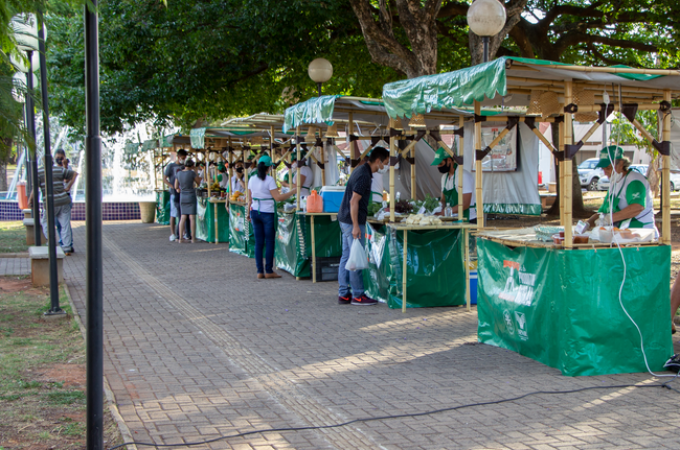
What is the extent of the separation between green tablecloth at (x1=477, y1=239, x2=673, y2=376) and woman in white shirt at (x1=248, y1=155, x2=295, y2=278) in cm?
545

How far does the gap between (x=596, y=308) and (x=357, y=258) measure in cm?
341

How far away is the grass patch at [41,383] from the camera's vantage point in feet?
13.9

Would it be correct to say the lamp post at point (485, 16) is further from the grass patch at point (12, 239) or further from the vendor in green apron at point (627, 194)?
the grass patch at point (12, 239)

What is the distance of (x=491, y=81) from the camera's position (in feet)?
17.5

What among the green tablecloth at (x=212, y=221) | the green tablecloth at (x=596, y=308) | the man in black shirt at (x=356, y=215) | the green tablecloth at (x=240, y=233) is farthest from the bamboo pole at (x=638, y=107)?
the green tablecloth at (x=212, y=221)

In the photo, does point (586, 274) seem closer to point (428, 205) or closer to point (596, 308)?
point (596, 308)

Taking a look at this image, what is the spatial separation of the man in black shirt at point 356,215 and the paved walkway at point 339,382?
1.02ft

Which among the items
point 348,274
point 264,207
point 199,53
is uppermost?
point 199,53

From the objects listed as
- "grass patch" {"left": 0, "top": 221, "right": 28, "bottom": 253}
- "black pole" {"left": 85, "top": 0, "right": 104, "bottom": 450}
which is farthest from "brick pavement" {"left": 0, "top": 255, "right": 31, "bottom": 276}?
"black pole" {"left": 85, "top": 0, "right": 104, "bottom": 450}

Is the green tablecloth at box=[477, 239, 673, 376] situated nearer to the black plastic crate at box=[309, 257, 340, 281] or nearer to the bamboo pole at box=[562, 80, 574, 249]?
the bamboo pole at box=[562, 80, 574, 249]

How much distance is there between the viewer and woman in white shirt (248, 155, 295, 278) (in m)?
10.3

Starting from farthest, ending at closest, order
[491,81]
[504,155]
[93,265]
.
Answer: [504,155], [491,81], [93,265]

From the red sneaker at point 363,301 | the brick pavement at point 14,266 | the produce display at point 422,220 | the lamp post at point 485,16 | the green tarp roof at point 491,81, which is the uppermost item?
the lamp post at point 485,16

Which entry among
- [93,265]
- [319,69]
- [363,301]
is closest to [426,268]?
[363,301]
